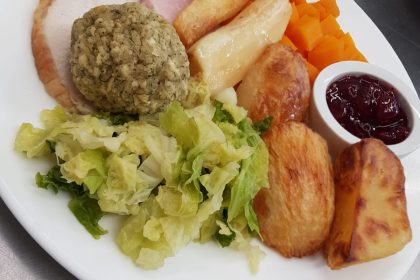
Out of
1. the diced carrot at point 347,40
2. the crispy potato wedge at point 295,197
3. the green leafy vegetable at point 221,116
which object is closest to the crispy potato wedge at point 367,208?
the crispy potato wedge at point 295,197

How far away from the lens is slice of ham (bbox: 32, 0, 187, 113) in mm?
1802

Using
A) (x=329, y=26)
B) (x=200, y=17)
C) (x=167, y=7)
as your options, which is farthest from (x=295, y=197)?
(x=329, y=26)

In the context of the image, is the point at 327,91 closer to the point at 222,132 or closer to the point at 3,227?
the point at 222,132

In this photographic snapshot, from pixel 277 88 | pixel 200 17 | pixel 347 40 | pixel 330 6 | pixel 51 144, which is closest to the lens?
pixel 51 144

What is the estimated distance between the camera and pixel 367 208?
1673 millimetres

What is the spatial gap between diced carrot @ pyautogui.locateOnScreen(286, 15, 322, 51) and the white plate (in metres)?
0.89

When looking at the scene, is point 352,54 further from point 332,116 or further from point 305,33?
point 332,116

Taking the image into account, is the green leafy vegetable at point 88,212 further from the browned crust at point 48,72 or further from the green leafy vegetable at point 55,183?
the browned crust at point 48,72

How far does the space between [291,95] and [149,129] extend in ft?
2.11

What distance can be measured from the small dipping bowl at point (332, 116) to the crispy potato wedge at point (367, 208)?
21 cm

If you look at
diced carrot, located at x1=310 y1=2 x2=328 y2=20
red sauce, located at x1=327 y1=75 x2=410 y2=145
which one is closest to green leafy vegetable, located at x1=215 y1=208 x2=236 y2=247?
red sauce, located at x1=327 y1=75 x2=410 y2=145

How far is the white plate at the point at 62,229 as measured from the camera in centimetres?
147

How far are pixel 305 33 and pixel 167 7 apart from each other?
27.0 inches

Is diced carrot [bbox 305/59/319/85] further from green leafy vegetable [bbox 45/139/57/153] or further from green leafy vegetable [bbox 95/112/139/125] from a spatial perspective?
green leafy vegetable [bbox 45/139/57/153]
